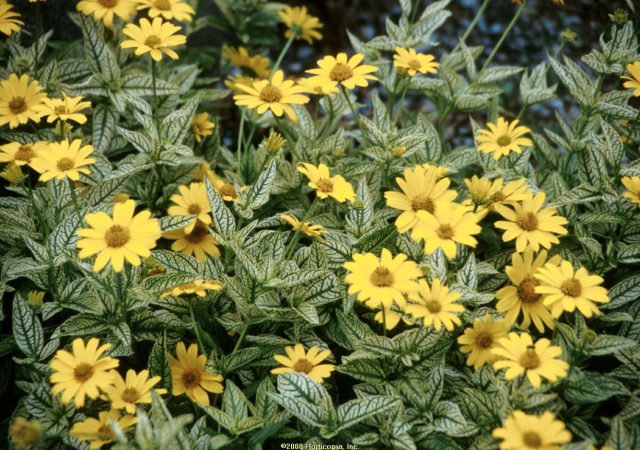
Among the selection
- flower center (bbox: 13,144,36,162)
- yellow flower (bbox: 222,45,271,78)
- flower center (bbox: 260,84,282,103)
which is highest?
flower center (bbox: 13,144,36,162)

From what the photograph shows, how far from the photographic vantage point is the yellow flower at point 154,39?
1.94 m

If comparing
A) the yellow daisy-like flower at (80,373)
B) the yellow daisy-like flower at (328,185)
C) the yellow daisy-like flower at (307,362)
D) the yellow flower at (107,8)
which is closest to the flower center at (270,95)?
the yellow daisy-like flower at (328,185)

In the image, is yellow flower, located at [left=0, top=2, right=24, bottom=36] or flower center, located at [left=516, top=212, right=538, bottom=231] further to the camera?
yellow flower, located at [left=0, top=2, right=24, bottom=36]

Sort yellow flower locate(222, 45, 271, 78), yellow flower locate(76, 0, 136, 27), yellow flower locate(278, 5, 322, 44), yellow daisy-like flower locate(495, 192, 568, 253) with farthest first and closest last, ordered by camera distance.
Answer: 1. yellow flower locate(222, 45, 271, 78)
2. yellow flower locate(278, 5, 322, 44)
3. yellow flower locate(76, 0, 136, 27)
4. yellow daisy-like flower locate(495, 192, 568, 253)

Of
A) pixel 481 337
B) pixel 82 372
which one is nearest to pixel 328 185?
pixel 481 337

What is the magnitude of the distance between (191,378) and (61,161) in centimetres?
67

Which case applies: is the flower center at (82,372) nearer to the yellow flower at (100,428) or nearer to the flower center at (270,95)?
the yellow flower at (100,428)

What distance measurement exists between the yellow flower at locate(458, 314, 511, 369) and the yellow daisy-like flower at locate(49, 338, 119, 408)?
87cm

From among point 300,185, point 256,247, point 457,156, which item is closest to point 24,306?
point 256,247

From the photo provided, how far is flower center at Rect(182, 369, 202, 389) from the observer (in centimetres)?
170

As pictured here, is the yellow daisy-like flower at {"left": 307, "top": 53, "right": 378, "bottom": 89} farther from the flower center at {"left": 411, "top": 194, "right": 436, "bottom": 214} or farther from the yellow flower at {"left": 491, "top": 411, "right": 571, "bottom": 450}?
the yellow flower at {"left": 491, "top": 411, "right": 571, "bottom": 450}

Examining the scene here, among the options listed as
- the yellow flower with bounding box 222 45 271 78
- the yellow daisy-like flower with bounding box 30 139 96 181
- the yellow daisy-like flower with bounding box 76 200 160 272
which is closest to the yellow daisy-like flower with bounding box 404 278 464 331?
the yellow daisy-like flower with bounding box 76 200 160 272

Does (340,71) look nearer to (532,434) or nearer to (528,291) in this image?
(528,291)

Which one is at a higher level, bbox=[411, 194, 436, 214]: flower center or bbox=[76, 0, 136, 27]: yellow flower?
bbox=[76, 0, 136, 27]: yellow flower
